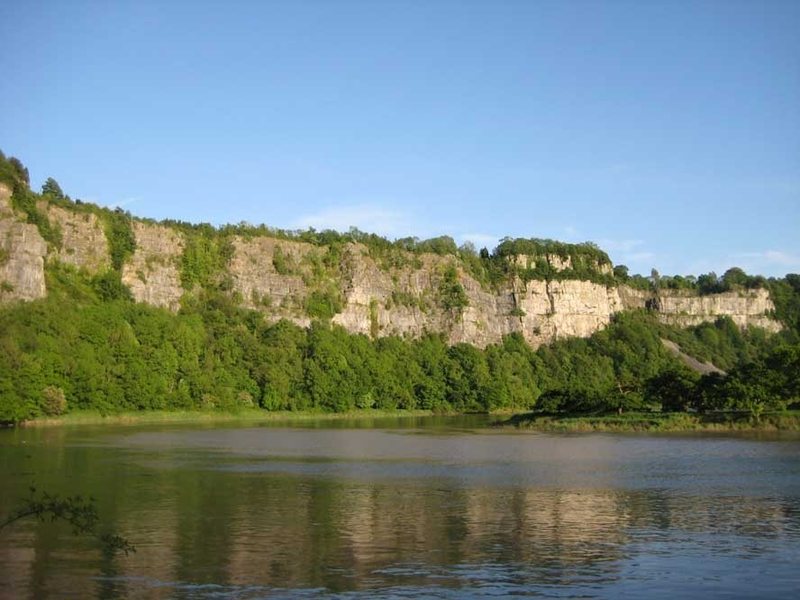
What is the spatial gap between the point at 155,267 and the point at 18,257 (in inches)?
1492

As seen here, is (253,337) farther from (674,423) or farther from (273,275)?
(674,423)

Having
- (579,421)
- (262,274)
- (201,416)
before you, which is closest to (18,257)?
(201,416)

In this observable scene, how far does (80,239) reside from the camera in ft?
467

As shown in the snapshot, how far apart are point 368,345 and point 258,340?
25107mm

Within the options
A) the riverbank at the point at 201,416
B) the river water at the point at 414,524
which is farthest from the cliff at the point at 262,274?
the river water at the point at 414,524

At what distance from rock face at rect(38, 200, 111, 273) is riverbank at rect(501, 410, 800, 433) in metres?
77.7

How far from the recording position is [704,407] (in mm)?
88125

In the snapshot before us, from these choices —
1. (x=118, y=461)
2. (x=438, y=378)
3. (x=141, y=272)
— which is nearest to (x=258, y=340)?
(x=141, y=272)

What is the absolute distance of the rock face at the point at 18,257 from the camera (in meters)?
115

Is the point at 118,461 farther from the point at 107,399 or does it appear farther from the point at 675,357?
the point at 675,357

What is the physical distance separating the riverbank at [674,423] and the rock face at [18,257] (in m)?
64.2

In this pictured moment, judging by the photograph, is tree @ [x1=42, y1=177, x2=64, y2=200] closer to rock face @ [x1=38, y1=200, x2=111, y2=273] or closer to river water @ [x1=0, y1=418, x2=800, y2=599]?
rock face @ [x1=38, y1=200, x2=111, y2=273]

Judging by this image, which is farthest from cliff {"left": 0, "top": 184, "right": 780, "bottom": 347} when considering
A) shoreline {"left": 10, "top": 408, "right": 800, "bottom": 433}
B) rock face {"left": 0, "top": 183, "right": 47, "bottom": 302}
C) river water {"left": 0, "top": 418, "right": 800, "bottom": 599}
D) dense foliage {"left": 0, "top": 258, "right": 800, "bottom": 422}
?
river water {"left": 0, "top": 418, "right": 800, "bottom": 599}

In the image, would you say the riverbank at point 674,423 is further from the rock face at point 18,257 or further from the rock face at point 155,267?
the rock face at point 155,267
